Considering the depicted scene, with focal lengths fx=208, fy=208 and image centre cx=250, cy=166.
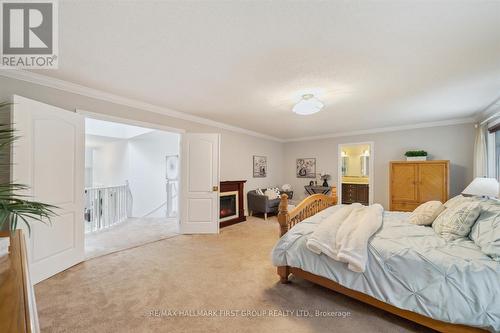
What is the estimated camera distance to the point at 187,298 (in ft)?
6.84

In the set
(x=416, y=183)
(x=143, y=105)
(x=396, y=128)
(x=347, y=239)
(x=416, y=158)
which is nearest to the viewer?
(x=347, y=239)

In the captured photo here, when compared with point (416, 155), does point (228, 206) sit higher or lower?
lower

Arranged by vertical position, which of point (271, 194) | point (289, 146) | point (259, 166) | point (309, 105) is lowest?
point (271, 194)

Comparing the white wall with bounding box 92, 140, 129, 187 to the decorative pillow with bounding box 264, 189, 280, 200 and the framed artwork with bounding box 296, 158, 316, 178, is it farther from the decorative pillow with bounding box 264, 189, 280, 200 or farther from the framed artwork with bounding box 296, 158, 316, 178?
the framed artwork with bounding box 296, 158, 316, 178

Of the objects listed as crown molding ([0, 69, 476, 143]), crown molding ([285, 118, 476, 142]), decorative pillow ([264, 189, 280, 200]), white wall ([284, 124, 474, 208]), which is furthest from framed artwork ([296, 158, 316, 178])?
decorative pillow ([264, 189, 280, 200])

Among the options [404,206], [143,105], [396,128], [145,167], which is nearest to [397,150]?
[396,128]

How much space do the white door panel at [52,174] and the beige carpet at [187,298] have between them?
281 mm

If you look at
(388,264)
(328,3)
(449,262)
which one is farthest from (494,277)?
(328,3)

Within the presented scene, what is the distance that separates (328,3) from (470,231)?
2447 mm

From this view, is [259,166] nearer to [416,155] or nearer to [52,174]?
[416,155]

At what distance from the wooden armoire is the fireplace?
350 centimetres

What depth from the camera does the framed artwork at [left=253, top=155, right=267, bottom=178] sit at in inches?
240

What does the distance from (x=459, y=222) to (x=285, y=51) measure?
2.38 meters

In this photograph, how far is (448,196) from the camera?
416 cm
